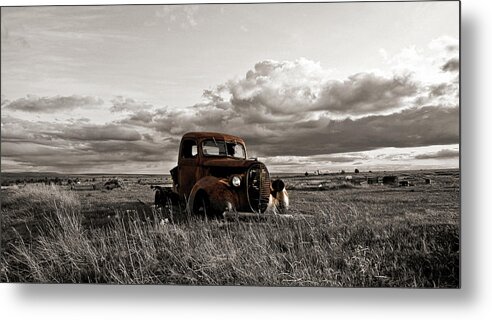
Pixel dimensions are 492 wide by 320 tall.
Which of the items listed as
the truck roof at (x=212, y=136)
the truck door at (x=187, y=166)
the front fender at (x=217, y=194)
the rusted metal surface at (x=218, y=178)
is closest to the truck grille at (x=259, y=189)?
the rusted metal surface at (x=218, y=178)

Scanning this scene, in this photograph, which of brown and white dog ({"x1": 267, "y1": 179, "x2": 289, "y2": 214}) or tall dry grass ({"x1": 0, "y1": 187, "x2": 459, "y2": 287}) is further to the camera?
brown and white dog ({"x1": 267, "y1": 179, "x2": 289, "y2": 214})

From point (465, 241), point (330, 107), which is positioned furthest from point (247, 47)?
point (465, 241)

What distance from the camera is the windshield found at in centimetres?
563

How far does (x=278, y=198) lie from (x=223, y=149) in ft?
2.14

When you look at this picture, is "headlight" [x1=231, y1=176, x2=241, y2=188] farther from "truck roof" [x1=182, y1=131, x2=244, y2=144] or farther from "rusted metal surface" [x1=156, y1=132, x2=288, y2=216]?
"truck roof" [x1=182, y1=131, x2=244, y2=144]

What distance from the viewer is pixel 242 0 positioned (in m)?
5.62

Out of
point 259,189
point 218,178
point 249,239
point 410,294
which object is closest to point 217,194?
point 218,178

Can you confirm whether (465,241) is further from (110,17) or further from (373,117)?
(110,17)

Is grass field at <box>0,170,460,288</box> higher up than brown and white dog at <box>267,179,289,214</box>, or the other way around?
brown and white dog at <box>267,179,289,214</box>

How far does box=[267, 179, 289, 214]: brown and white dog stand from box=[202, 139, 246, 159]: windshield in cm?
38

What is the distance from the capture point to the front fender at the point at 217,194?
5590 mm

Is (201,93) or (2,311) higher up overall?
(201,93)

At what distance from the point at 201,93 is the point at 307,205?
1.36 meters

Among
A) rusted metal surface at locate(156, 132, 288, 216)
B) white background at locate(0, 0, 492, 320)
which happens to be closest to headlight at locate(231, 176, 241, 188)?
rusted metal surface at locate(156, 132, 288, 216)
